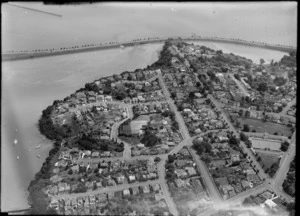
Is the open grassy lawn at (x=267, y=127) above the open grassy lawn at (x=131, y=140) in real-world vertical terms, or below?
above

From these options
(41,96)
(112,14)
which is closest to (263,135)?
(41,96)

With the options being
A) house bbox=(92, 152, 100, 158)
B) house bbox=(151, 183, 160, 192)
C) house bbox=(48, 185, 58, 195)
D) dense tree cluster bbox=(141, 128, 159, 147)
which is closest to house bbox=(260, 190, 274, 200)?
house bbox=(151, 183, 160, 192)

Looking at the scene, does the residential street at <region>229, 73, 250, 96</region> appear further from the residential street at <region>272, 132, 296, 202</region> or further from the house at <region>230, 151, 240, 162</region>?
the house at <region>230, 151, 240, 162</region>

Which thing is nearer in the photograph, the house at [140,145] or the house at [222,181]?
the house at [222,181]

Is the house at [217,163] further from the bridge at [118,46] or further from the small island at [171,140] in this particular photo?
the bridge at [118,46]

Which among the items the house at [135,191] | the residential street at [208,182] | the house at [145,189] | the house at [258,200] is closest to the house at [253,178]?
the house at [258,200]

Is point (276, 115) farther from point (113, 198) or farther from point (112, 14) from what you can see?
point (112, 14)
